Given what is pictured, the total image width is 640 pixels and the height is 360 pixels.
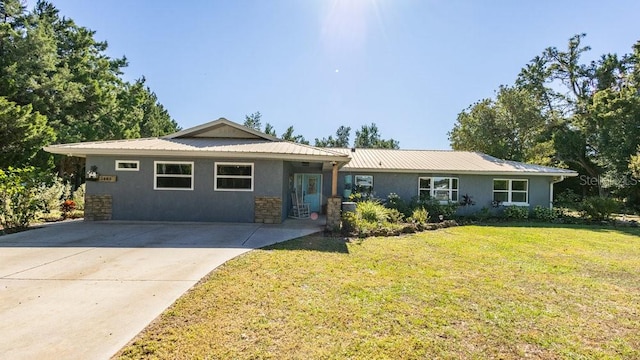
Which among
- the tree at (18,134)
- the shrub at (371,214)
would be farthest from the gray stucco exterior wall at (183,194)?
the tree at (18,134)

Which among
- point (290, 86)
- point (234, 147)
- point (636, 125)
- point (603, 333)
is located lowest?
point (603, 333)

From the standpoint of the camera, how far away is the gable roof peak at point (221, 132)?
12867 millimetres

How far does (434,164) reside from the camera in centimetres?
1569

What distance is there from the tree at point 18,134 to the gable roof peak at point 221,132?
246 inches

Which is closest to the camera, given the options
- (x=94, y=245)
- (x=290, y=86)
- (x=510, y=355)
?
(x=510, y=355)

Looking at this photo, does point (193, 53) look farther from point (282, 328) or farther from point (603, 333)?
point (603, 333)

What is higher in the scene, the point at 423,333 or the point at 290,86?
the point at 290,86

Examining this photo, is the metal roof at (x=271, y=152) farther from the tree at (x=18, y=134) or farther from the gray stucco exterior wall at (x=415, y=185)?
the tree at (x=18, y=134)

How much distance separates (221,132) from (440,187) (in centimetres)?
1067

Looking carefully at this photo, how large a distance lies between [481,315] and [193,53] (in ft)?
49.1

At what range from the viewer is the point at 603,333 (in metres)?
3.56

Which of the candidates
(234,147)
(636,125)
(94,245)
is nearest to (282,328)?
(94,245)

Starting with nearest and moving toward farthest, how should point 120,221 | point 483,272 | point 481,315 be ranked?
1. point 481,315
2. point 483,272
3. point 120,221

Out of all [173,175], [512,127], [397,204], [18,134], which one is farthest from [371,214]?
[512,127]
